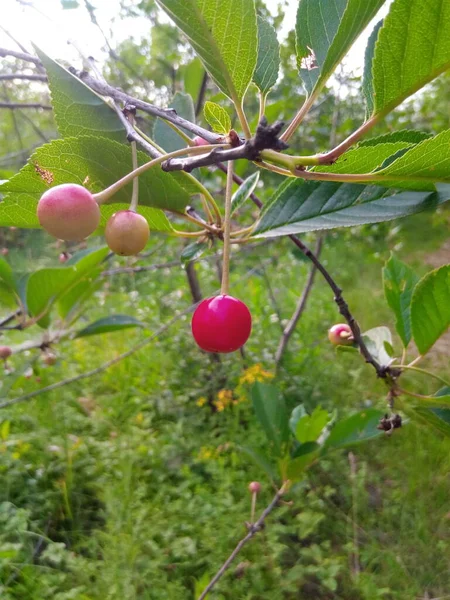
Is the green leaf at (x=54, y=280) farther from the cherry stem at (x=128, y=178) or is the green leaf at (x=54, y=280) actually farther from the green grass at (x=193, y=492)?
the cherry stem at (x=128, y=178)

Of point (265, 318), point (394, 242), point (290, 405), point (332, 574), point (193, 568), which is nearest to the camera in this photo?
point (332, 574)

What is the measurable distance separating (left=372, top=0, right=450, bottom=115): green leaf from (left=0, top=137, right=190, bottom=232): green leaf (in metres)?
0.33

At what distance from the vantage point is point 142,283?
17.5ft

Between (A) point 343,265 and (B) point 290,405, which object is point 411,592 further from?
(A) point 343,265

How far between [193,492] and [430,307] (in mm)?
1741

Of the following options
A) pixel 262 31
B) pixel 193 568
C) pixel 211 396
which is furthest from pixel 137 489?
pixel 262 31

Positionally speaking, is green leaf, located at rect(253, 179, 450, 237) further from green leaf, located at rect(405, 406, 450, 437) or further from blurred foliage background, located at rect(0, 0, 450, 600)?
blurred foliage background, located at rect(0, 0, 450, 600)

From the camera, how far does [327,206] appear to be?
771mm

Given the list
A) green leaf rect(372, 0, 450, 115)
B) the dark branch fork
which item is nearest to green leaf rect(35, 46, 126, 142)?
the dark branch fork

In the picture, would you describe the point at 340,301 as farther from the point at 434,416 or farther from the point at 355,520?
the point at 355,520

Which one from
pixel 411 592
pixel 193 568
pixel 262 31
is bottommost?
pixel 411 592

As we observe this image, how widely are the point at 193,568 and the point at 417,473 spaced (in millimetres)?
1170

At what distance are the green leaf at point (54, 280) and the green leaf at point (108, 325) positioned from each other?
9.1 inches

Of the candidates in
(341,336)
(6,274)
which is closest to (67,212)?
(341,336)
